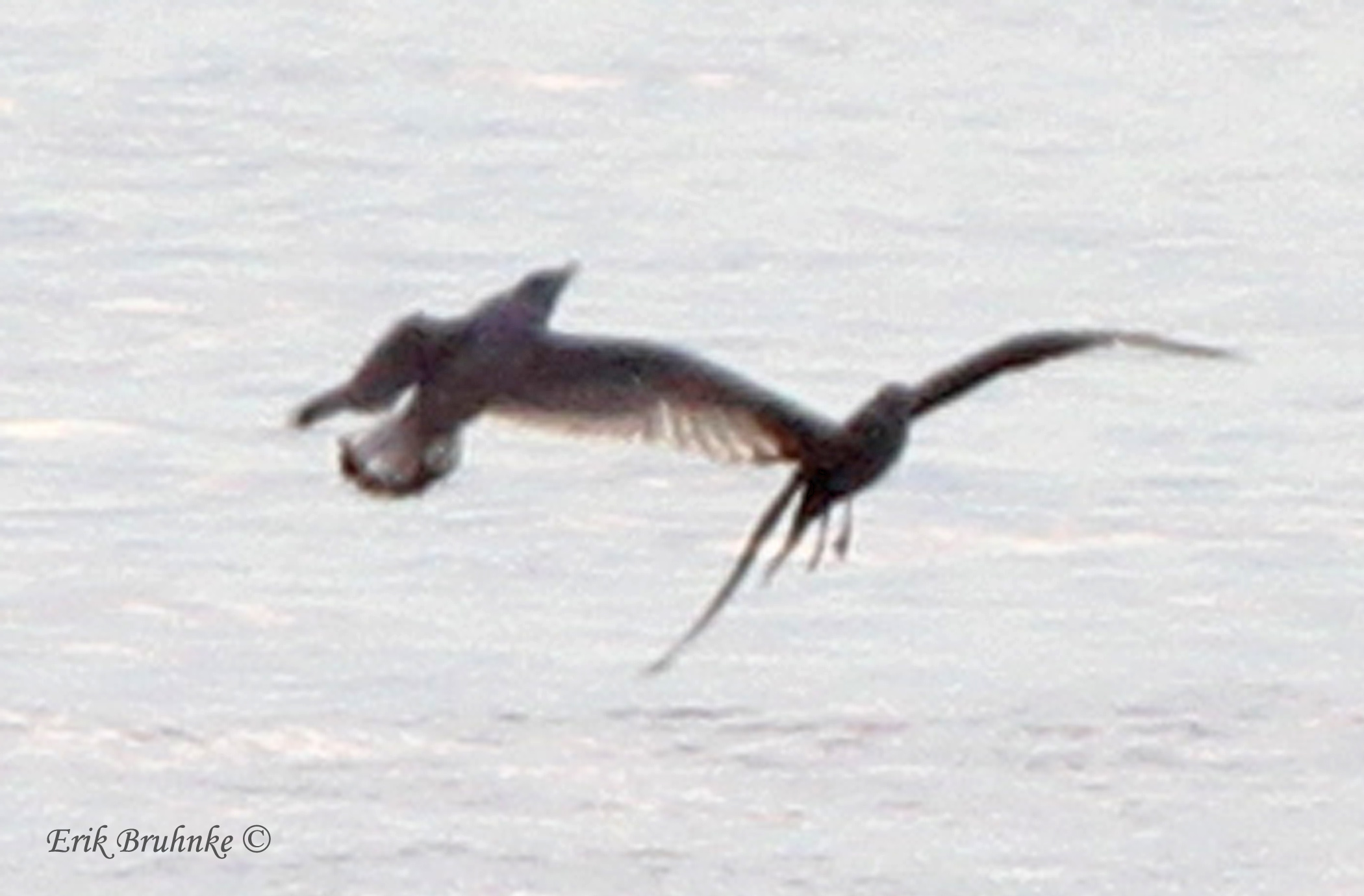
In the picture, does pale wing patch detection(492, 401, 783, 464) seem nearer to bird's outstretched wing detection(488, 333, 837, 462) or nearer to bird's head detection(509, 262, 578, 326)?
bird's outstretched wing detection(488, 333, 837, 462)

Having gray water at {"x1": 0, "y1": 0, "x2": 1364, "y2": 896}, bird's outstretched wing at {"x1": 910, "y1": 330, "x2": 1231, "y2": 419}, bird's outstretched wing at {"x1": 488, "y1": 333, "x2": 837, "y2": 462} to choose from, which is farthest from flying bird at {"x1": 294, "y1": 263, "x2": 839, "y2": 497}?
gray water at {"x1": 0, "y1": 0, "x2": 1364, "y2": 896}

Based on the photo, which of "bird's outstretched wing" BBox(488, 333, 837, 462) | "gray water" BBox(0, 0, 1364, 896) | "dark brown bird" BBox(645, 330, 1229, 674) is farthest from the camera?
"gray water" BBox(0, 0, 1364, 896)

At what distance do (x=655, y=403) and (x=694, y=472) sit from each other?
4.16m

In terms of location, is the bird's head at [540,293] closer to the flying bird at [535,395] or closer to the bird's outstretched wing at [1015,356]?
the flying bird at [535,395]

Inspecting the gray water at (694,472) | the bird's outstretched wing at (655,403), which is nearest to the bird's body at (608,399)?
the bird's outstretched wing at (655,403)

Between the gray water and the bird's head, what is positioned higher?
the bird's head

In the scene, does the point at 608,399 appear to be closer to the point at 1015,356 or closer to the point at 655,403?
the point at 655,403

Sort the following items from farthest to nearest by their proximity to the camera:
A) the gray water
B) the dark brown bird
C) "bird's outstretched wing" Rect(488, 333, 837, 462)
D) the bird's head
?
the gray water < the bird's head < "bird's outstretched wing" Rect(488, 333, 837, 462) < the dark brown bird

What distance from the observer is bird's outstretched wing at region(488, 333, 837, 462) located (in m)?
5.86

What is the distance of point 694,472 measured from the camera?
1012 cm

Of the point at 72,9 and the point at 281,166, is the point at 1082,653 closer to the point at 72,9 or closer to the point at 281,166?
the point at 281,166

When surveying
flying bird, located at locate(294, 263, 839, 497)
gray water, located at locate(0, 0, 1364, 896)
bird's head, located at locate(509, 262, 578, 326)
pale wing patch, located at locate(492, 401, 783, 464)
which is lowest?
gray water, located at locate(0, 0, 1364, 896)

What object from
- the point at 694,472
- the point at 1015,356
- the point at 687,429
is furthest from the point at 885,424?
the point at 694,472

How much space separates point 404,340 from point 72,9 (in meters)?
9.06
